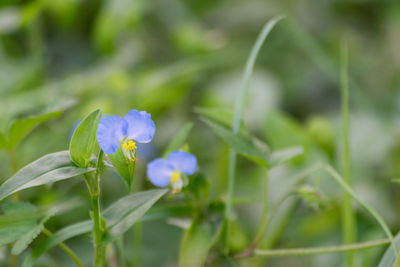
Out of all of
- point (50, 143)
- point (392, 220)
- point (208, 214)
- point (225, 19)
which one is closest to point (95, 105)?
point (50, 143)

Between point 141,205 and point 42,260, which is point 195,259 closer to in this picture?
point 141,205

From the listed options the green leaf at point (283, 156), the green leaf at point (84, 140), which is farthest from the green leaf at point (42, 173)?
the green leaf at point (283, 156)

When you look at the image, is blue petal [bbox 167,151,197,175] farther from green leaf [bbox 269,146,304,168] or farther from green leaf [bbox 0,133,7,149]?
green leaf [bbox 0,133,7,149]

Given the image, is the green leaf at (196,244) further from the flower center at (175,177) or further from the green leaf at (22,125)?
the green leaf at (22,125)

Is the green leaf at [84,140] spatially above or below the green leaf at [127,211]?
above

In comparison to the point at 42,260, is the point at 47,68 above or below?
above

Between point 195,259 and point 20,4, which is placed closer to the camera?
point 195,259

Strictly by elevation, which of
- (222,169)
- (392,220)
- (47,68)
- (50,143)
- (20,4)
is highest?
(20,4)

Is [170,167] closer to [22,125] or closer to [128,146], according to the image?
[128,146]
